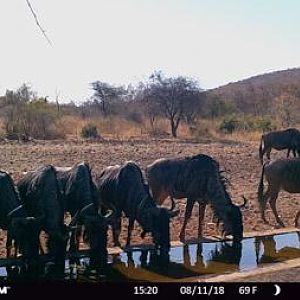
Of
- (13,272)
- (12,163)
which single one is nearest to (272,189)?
(13,272)

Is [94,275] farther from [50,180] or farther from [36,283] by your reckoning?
[50,180]

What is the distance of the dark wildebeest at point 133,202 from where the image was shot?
35.0ft

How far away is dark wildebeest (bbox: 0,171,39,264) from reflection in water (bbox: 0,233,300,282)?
698 millimetres

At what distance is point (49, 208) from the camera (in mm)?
10242

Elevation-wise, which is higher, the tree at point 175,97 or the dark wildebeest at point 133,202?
the tree at point 175,97

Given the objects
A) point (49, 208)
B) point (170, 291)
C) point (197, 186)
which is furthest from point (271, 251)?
point (170, 291)

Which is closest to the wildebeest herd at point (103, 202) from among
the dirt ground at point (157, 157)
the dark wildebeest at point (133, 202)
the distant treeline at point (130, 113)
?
the dark wildebeest at point (133, 202)

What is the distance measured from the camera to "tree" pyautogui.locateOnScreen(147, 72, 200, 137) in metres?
47.6

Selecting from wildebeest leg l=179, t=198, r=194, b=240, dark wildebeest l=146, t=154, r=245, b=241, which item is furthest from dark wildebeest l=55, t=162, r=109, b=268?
wildebeest leg l=179, t=198, r=194, b=240

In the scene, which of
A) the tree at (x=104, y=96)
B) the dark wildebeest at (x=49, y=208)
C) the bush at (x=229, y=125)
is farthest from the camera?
the tree at (x=104, y=96)

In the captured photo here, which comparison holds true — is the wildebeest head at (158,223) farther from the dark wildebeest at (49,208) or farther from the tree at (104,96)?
the tree at (104,96)

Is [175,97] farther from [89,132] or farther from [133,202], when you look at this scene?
[133,202]

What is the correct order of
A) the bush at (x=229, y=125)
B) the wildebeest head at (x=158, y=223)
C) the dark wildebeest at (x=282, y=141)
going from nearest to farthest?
the wildebeest head at (x=158, y=223)
the dark wildebeest at (x=282, y=141)
the bush at (x=229, y=125)

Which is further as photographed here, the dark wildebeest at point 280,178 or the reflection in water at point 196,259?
the dark wildebeest at point 280,178
